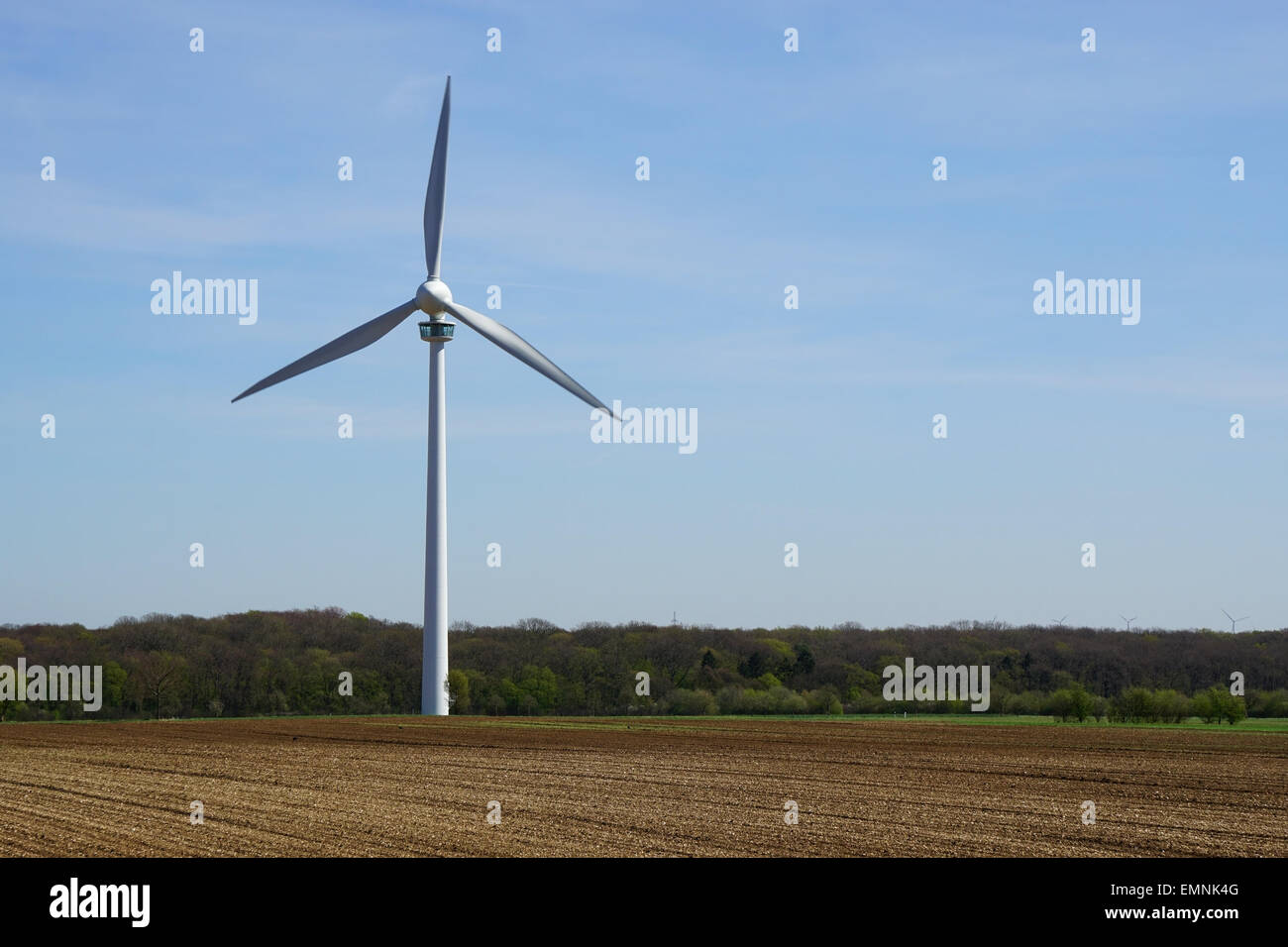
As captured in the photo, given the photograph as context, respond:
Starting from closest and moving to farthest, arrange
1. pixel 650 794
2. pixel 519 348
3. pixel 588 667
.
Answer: pixel 650 794 < pixel 519 348 < pixel 588 667

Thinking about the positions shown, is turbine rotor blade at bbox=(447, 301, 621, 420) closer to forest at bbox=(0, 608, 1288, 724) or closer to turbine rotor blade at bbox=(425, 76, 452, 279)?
turbine rotor blade at bbox=(425, 76, 452, 279)

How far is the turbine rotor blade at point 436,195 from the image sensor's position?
249 ft

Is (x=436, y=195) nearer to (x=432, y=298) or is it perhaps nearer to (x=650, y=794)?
(x=432, y=298)

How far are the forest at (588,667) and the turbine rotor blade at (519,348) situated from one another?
30776mm

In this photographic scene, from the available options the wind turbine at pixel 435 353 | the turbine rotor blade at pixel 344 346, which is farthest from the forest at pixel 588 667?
the turbine rotor blade at pixel 344 346

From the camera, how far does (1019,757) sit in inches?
1875

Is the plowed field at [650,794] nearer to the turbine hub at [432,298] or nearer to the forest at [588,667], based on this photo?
the turbine hub at [432,298]

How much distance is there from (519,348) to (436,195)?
35.2ft

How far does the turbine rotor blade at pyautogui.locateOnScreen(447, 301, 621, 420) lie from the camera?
71.2 m

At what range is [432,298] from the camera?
260 feet

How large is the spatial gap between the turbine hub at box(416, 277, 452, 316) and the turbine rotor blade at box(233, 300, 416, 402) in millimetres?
567

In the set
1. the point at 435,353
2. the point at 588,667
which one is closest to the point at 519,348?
the point at 435,353
